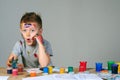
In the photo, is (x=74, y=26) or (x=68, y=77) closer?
(x=68, y=77)

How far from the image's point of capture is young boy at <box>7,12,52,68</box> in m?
1.95

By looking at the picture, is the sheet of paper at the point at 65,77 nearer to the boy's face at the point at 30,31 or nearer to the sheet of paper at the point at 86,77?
the sheet of paper at the point at 86,77

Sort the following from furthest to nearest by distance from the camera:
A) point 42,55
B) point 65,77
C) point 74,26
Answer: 1. point 74,26
2. point 42,55
3. point 65,77

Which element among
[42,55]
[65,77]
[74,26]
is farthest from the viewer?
[74,26]

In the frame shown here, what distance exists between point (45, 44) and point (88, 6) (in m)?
1.15

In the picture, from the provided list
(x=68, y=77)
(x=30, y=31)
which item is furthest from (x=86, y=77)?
(x=30, y=31)

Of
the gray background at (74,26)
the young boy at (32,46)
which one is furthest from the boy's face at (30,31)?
the gray background at (74,26)

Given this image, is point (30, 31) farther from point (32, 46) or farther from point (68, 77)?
point (68, 77)

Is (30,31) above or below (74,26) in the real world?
below

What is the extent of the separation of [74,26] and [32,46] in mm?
1114

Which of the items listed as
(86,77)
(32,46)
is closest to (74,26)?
(32,46)

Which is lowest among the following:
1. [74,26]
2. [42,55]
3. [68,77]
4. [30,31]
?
[68,77]

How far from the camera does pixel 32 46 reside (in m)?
2.04

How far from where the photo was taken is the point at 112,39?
3.03m
